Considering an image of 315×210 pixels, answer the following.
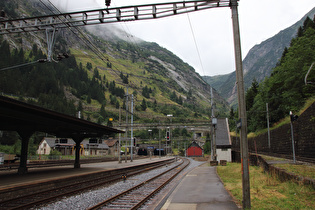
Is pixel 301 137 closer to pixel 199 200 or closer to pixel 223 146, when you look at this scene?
pixel 199 200

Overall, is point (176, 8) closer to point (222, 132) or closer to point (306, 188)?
point (306, 188)

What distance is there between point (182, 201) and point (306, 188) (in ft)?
16.8

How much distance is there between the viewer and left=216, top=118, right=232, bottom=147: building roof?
4219cm

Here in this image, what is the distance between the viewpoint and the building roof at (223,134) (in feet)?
138

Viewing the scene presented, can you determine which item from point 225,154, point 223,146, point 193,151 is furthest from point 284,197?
point 193,151

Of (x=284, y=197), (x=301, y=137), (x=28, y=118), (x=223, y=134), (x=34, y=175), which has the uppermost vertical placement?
(x=28, y=118)

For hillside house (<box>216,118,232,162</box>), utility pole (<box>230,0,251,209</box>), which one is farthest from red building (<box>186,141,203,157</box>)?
utility pole (<box>230,0,251,209</box>)

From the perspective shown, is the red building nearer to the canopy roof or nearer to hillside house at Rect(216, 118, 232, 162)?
hillside house at Rect(216, 118, 232, 162)

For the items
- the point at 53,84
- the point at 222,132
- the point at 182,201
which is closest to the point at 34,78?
the point at 53,84

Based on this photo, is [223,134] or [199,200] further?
[223,134]

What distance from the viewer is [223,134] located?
44281mm

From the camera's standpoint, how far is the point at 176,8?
38.2 feet

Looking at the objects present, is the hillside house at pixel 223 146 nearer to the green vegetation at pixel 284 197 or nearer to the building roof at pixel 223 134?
the building roof at pixel 223 134

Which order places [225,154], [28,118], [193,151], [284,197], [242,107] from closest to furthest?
[242,107], [284,197], [28,118], [225,154], [193,151]
